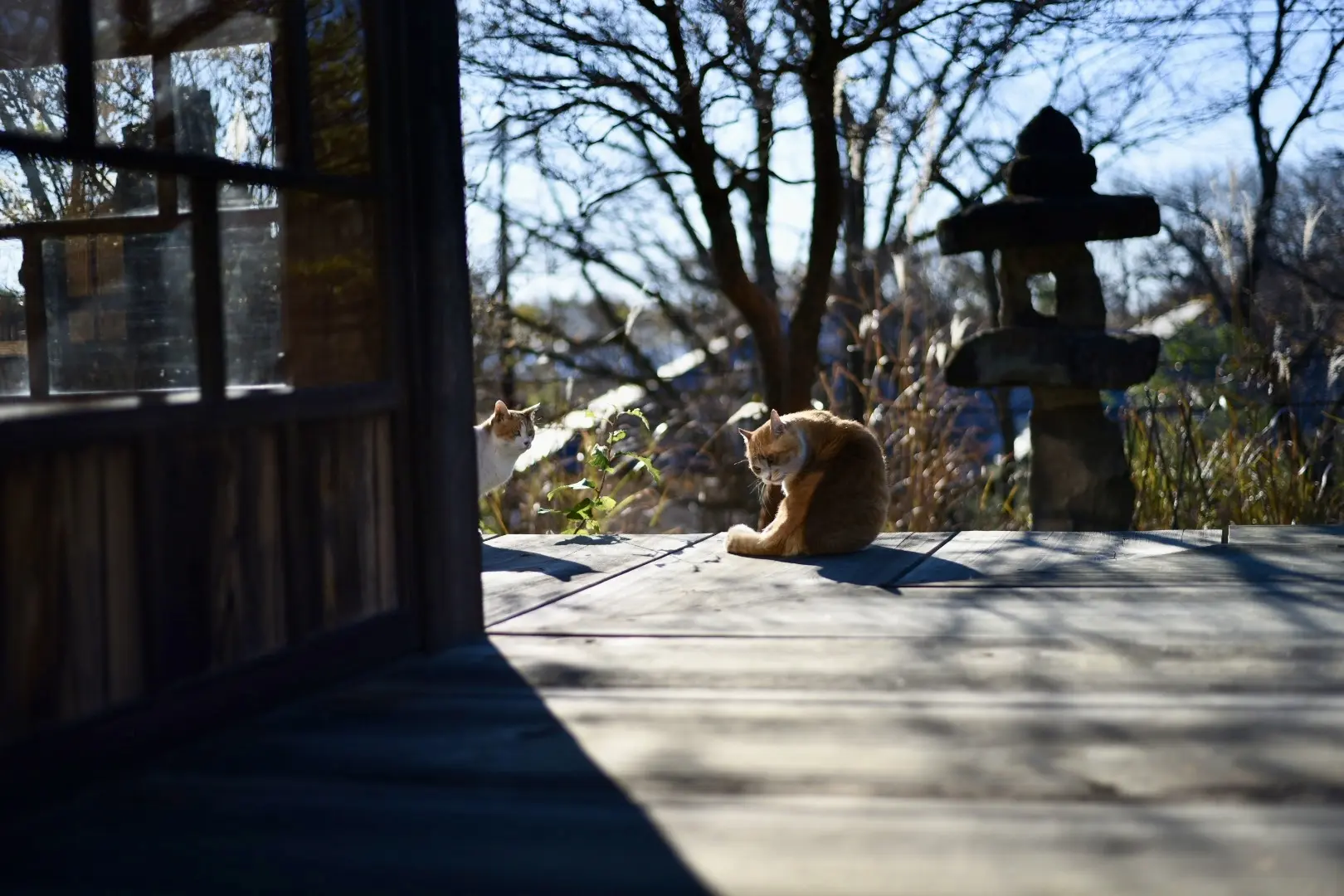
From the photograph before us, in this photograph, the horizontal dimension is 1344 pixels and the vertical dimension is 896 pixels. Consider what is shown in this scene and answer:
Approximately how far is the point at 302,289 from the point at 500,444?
2.55 m

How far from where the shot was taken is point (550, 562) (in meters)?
4.69

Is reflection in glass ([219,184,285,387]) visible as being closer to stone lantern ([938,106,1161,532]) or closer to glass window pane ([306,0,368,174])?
glass window pane ([306,0,368,174])

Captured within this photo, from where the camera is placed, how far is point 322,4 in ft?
10.1

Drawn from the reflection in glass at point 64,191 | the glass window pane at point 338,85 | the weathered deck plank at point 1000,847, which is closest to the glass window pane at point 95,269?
the reflection in glass at point 64,191

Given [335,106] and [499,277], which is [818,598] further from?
[499,277]

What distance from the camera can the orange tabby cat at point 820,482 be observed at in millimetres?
4492

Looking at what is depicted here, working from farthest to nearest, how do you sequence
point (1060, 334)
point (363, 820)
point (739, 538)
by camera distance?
point (1060, 334) → point (739, 538) → point (363, 820)

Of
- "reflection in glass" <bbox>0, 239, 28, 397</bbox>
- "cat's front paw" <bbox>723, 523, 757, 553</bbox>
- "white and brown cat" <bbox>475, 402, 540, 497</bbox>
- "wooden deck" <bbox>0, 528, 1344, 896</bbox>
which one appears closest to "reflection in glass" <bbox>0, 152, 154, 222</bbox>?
"reflection in glass" <bbox>0, 239, 28, 397</bbox>

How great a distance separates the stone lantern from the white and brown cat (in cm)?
183

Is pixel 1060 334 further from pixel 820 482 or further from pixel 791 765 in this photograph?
pixel 791 765

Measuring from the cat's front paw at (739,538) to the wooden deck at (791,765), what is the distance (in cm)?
91

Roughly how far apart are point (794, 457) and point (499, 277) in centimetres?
629

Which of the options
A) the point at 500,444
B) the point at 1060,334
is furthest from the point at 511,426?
the point at 1060,334

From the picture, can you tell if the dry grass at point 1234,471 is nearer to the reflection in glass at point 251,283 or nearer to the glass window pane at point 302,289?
the glass window pane at point 302,289
